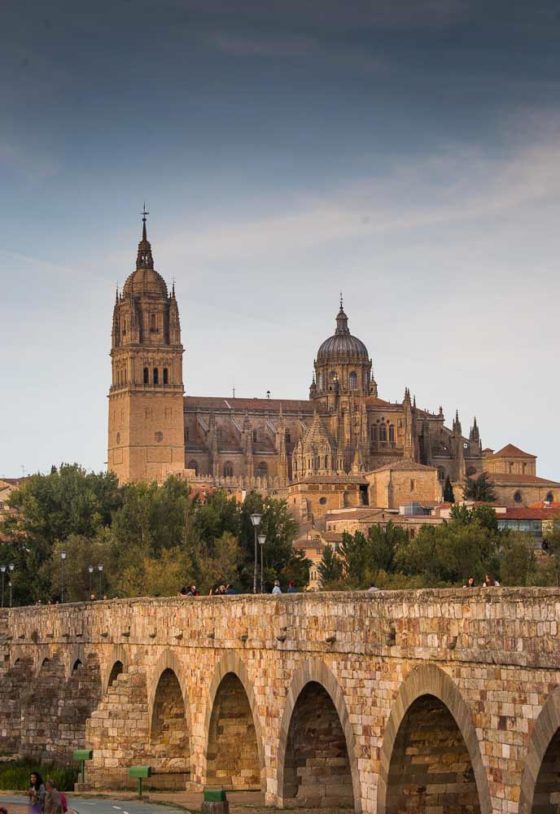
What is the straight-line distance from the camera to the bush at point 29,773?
130 ft

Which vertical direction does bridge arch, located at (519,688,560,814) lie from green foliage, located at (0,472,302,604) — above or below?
below

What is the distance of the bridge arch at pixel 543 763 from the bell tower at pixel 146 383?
165 meters

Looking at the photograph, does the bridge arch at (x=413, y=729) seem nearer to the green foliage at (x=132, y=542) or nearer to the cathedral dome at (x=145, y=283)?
the green foliage at (x=132, y=542)

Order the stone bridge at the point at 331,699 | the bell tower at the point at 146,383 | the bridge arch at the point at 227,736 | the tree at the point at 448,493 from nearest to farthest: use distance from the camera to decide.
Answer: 1. the stone bridge at the point at 331,699
2. the bridge arch at the point at 227,736
3. the tree at the point at 448,493
4. the bell tower at the point at 146,383

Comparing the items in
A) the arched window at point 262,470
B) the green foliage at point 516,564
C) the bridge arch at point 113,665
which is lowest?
the bridge arch at point 113,665

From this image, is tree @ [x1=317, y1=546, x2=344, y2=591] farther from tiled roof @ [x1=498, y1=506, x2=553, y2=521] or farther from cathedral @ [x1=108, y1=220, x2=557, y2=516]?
cathedral @ [x1=108, y1=220, x2=557, y2=516]

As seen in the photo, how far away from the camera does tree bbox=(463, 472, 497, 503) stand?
167m

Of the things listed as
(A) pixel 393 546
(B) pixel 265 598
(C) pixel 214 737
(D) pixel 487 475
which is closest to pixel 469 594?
(B) pixel 265 598

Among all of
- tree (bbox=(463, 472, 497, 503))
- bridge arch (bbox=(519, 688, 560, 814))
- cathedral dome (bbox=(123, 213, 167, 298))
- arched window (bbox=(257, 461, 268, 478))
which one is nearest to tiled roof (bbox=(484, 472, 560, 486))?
tree (bbox=(463, 472, 497, 503))

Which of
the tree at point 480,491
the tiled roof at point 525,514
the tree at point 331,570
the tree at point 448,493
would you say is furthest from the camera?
the tree at point 448,493

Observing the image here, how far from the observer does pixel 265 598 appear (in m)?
29.8

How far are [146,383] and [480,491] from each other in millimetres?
41635

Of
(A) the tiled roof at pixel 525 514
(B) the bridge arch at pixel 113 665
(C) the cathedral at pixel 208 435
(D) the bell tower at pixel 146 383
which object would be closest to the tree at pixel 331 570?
(A) the tiled roof at pixel 525 514

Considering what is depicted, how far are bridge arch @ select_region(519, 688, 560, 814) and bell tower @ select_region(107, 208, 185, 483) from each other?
6508 inches
